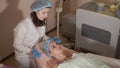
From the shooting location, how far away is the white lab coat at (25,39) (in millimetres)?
1831

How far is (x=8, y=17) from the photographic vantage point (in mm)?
2506

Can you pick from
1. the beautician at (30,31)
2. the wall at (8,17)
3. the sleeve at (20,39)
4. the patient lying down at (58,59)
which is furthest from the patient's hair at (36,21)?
the wall at (8,17)

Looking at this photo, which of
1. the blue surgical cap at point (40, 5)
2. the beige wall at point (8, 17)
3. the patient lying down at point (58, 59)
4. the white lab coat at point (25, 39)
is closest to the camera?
the patient lying down at point (58, 59)

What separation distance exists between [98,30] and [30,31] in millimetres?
953

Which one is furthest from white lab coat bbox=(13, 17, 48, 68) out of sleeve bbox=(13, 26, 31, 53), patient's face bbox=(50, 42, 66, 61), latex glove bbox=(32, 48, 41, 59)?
patient's face bbox=(50, 42, 66, 61)

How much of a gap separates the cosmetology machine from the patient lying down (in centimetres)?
75

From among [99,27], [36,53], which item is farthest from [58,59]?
[99,27]

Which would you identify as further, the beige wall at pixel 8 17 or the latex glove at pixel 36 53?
the beige wall at pixel 8 17

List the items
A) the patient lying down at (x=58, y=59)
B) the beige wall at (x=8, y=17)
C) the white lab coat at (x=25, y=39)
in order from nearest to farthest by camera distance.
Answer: the patient lying down at (x=58, y=59), the white lab coat at (x=25, y=39), the beige wall at (x=8, y=17)

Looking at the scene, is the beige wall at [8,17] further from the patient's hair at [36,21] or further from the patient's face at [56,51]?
the patient's face at [56,51]

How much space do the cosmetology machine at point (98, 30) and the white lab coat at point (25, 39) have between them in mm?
715

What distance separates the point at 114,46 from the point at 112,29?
223mm

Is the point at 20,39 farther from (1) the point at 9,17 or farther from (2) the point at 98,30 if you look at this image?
(2) the point at 98,30

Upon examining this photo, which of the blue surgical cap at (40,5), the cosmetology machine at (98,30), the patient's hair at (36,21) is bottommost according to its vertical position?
the cosmetology machine at (98,30)
